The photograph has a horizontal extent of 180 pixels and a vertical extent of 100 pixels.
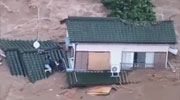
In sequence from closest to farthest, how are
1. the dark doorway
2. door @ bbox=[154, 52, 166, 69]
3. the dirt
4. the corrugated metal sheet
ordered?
the dirt → the corrugated metal sheet → the dark doorway → door @ bbox=[154, 52, 166, 69]

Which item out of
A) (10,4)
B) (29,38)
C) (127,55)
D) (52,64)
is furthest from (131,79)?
(10,4)

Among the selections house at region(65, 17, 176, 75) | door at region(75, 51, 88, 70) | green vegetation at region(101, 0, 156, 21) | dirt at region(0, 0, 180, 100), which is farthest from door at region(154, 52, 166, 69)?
door at region(75, 51, 88, 70)

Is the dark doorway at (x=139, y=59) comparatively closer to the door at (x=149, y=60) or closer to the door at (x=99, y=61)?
the door at (x=149, y=60)

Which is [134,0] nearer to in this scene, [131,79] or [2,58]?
[131,79]

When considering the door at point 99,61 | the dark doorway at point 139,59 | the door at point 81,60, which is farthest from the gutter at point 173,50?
the door at point 81,60

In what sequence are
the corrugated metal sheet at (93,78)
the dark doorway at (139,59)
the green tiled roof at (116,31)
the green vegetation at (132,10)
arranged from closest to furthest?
the corrugated metal sheet at (93,78), the green tiled roof at (116,31), the dark doorway at (139,59), the green vegetation at (132,10)

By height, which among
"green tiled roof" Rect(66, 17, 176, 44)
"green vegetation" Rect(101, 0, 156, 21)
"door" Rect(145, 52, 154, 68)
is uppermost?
"green vegetation" Rect(101, 0, 156, 21)

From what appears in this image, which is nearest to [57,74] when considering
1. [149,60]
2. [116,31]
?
[116,31]

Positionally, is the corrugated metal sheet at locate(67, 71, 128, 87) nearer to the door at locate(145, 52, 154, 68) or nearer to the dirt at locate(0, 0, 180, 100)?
the dirt at locate(0, 0, 180, 100)
